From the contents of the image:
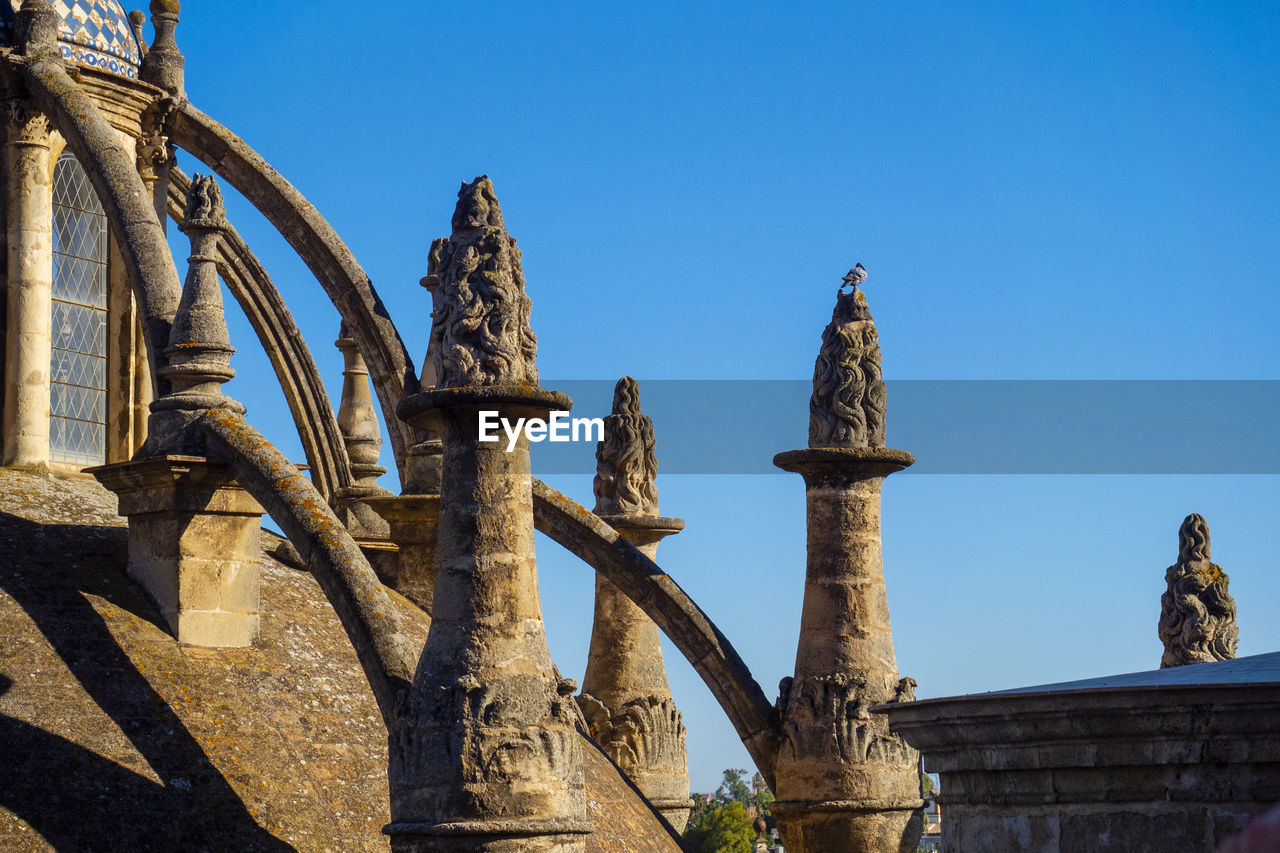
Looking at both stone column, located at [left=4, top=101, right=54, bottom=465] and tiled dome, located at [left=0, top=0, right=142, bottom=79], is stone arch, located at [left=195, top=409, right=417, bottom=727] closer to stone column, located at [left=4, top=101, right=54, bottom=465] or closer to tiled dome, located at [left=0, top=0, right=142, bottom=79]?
stone column, located at [left=4, top=101, right=54, bottom=465]

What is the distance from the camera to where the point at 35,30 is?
1480 centimetres

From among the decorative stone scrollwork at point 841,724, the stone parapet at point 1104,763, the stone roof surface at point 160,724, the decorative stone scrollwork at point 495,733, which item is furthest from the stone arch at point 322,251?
the stone parapet at point 1104,763

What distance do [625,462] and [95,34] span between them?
582cm

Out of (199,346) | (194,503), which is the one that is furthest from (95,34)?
(194,503)

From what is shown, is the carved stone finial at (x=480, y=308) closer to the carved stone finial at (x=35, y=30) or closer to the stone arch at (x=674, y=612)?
the stone arch at (x=674, y=612)

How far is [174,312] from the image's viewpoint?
12.4m

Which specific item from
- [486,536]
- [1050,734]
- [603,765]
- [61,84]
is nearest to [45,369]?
[61,84]

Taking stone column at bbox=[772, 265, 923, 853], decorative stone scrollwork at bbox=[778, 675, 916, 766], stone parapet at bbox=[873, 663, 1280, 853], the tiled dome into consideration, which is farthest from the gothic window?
stone parapet at bbox=[873, 663, 1280, 853]

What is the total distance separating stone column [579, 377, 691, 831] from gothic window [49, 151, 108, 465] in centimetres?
434

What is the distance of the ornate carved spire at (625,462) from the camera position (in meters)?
16.3

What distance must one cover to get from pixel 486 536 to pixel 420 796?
51.4 inches

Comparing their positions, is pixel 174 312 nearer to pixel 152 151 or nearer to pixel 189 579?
pixel 189 579

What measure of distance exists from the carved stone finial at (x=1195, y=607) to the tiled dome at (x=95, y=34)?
9574 millimetres

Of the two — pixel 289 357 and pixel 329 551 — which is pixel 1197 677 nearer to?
pixel 329 551
